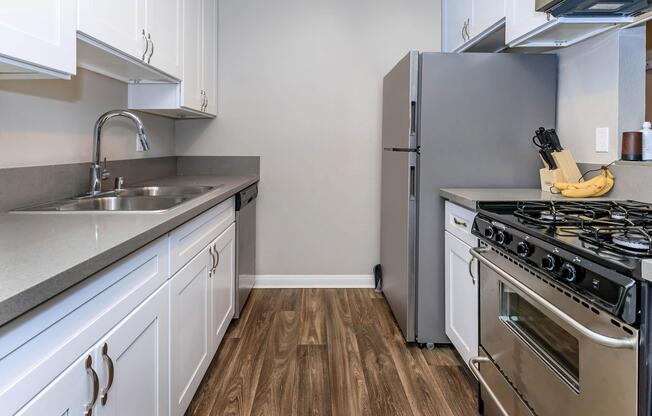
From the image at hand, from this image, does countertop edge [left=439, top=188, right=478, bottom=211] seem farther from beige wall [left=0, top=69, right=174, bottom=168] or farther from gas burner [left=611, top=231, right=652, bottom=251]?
beige wall [left=0, top=69, right=174, bottom=168]

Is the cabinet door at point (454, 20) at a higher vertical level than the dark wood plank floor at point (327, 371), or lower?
higher

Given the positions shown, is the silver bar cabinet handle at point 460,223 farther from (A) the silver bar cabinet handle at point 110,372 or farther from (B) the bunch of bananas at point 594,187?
(A) the silver bar cabinet handle at point 110,372

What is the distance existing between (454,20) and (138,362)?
274 centimetres

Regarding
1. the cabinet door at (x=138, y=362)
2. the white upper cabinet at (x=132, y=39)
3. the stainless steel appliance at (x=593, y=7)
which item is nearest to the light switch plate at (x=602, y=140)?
the stainless steel appliance at (x=593, y=7)

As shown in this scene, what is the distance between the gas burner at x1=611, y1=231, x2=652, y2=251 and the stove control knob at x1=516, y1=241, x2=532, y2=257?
235mm

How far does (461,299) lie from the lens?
2066mm

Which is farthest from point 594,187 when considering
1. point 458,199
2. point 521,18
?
point 521,18

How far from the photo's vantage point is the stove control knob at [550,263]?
3.75 ft

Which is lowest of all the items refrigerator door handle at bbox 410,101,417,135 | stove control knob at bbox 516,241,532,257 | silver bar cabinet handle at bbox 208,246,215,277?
silver bar cabinet handle at bbox 208,246,215,277

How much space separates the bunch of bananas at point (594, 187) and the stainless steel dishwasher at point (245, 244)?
1738 mm

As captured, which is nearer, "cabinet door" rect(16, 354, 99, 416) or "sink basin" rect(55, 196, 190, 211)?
"cabinet door" rect(16, 354, 99, 416)

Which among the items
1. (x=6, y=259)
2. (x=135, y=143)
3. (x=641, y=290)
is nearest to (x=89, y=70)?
(x=135, y=143)

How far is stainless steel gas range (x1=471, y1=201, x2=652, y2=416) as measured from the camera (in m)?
0.90

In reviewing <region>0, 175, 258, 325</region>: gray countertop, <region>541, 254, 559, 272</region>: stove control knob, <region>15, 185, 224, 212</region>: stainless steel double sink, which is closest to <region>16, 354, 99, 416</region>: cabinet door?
<region>0, 175, 258, 325</region>: gray countertop
